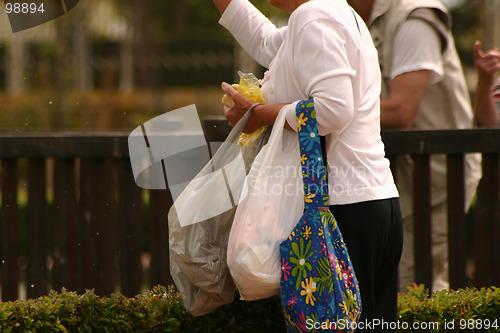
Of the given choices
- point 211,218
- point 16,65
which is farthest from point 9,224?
point 16,65

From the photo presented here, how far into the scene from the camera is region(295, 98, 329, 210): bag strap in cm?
236

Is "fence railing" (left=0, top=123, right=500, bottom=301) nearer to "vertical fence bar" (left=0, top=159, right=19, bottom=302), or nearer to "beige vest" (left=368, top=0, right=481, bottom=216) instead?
"vertical fence bar" (left=0, top=159, right=19, bottom=302)

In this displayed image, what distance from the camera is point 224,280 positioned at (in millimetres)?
2621

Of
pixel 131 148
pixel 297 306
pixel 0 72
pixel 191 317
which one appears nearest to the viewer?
pixel 297 306

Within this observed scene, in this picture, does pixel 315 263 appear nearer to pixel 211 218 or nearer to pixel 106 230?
pixel 211 218

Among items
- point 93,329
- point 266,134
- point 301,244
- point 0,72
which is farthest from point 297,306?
point 0,72

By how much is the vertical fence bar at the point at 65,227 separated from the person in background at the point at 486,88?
7.08 feet

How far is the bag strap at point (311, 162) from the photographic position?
2.36 meters

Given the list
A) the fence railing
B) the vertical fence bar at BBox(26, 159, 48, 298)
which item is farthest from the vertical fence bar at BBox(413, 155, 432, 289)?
the vertical fence bar at BBox(26, 159, 48, 298)

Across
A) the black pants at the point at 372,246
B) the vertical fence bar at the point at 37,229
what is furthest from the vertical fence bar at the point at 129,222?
the black pants at the point at 372,246

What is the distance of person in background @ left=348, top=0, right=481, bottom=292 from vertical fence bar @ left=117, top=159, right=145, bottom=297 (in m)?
1.29

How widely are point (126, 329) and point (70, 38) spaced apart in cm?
1190

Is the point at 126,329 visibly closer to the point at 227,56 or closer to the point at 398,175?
the point at 398,175

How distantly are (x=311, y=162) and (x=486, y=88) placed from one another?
1856mm
